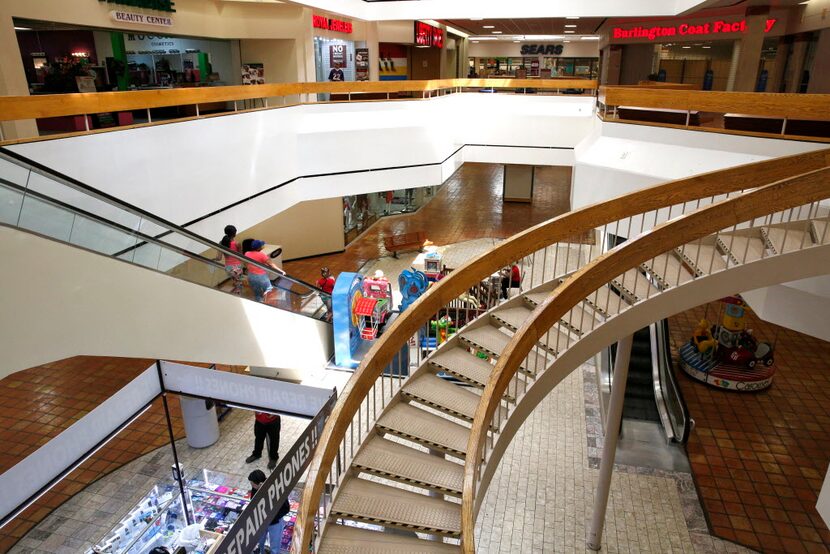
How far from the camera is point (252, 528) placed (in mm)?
4070

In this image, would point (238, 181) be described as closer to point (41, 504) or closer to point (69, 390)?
point (69, 390)

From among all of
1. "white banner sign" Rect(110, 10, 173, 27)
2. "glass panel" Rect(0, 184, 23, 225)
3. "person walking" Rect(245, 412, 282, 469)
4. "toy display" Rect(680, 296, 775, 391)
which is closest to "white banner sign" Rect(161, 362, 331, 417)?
"person walking" Rect(245, 412, 282, 469)

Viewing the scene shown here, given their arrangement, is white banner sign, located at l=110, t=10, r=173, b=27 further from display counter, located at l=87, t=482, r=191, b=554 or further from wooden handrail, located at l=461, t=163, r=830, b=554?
wooden handrail, located at l=461, t=163, r=830, b=554

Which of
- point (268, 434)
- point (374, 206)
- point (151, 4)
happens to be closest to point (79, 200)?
point (268, 434)

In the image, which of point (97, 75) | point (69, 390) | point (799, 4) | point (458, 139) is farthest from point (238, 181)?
point (799, 4)

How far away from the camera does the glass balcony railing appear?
4.50m

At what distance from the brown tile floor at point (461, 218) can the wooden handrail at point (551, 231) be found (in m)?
8.51

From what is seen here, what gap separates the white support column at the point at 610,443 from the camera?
6.29 metres

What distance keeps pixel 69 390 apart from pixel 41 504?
8.62 feet

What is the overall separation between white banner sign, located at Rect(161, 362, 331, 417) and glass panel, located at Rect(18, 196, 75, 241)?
74.8 inches

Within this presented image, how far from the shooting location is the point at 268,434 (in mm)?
7562

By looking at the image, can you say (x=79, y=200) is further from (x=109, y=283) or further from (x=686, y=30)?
(x=686, y=30)

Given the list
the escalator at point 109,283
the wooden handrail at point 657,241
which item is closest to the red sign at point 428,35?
the escalator at point 109,283

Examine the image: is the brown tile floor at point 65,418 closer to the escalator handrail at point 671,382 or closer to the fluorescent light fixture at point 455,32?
the escalator handrail at point 671,382
